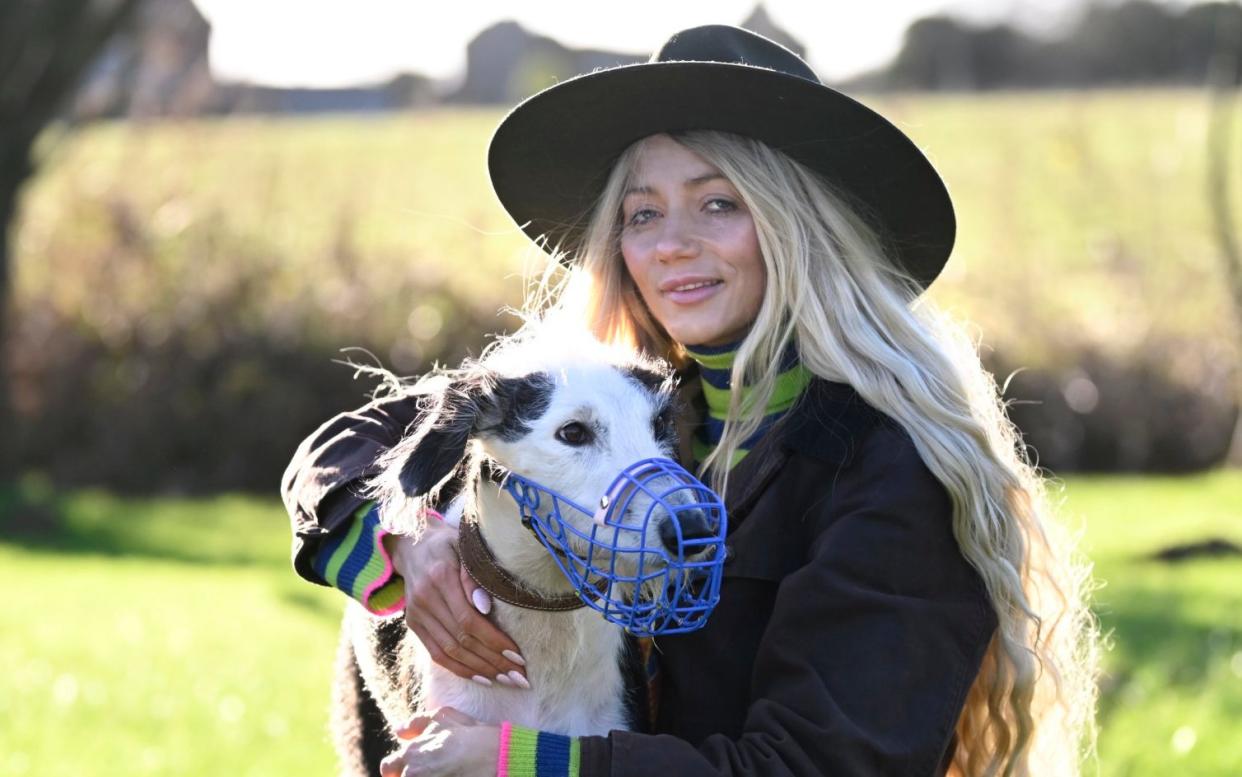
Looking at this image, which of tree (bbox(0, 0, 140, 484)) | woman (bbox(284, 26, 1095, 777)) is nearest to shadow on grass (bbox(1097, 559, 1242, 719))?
woman (bbox(284, 26, 1095, 777))

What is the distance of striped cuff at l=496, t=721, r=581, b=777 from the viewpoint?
2.69m

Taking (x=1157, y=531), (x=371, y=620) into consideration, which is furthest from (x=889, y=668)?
(x=1157, y=531)

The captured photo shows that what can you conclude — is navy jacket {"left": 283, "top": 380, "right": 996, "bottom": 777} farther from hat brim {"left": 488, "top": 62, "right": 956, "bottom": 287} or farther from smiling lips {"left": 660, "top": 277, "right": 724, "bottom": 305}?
hat brim {"left": 488, "top": 62, "right": 956, "bottom": 287}

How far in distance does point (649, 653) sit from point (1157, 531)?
8.93 metres

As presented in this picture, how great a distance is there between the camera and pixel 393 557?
10.5 feet

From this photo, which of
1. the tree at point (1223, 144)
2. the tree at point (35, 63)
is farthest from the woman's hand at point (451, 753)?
the tree at point (35, 63)

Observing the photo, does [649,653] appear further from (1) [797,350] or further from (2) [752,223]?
(2) [752,223]

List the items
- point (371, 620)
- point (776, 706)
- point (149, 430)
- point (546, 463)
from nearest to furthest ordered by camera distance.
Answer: point (776, 706), point (546, 463), point (371, 620), point (149, 430)

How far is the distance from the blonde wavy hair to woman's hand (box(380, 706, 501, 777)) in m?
0.82

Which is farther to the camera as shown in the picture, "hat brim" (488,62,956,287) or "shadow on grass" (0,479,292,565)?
"shadow on grass" (0,479,292,565)

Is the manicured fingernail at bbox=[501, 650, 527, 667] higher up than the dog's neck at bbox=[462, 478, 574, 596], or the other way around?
the dog's neck at bbox=[462, 478, 574, 596]

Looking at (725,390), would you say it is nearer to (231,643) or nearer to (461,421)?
(461,421)

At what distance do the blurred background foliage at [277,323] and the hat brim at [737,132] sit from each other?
15.2 feet

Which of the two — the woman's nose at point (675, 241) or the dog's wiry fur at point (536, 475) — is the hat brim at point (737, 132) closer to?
the woman's nose at point (675, 241)
